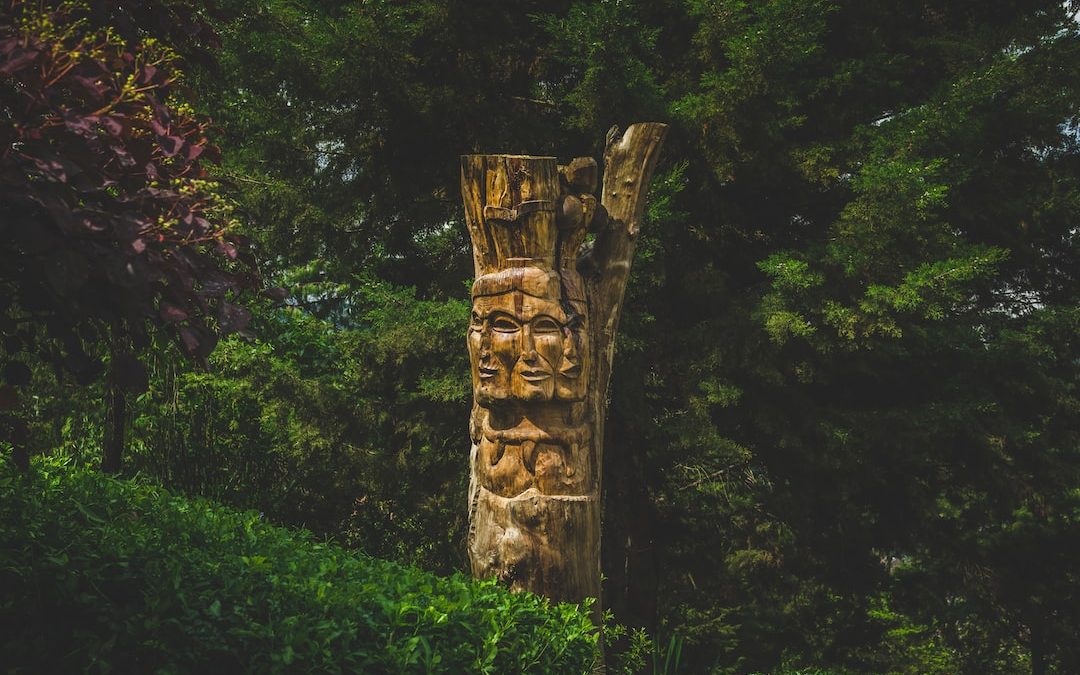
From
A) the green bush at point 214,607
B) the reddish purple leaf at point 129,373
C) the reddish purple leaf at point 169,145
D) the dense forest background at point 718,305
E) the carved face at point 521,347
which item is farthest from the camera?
the dense forest background at point 718,305

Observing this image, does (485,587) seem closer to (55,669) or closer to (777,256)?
(55,669)

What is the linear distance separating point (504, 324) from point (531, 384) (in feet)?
1.28

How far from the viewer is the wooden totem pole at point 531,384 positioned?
18.8ft

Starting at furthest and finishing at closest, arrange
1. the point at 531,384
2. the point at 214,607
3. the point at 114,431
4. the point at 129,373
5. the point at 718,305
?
the point at 718,305
the point at 114,431
the point at 531,384
the point at 214,607
the point at 129,373

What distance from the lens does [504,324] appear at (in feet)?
19.1

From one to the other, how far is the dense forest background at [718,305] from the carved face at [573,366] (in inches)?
128

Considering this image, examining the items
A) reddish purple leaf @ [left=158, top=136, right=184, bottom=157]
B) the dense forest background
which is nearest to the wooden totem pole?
reddish purple leaf @ [left=158, top=136, right=184, bottom=157]

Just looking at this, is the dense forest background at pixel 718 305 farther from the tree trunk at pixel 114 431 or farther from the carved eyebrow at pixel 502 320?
the carved eyebrow at pixel 502 320

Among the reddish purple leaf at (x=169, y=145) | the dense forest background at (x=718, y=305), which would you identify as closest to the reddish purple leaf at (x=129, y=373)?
the reddish purple leaf at (x=169, y=145)

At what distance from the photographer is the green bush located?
12.4 ft

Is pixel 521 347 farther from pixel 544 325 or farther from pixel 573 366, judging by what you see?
pixel 573 366

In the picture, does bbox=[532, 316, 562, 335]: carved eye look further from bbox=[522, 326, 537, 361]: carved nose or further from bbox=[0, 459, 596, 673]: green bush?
Result: bbox=[0, 459, 596, 673]: green bush

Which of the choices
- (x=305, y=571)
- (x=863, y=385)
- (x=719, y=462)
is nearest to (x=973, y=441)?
(x=863, y=385)

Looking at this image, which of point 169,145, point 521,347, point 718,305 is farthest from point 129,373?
point 718,305
